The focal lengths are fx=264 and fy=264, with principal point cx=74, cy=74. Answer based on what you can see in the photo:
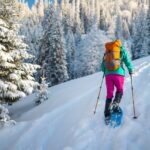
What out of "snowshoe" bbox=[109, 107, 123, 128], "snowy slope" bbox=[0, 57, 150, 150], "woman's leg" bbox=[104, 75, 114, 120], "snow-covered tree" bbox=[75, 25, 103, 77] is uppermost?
"woman's leg" bbox=[104, 75, 114, 120]

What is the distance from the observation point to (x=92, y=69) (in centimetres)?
5188

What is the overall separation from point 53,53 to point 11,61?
2295cm

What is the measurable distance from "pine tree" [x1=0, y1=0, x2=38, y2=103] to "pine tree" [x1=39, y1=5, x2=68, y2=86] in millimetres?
21074

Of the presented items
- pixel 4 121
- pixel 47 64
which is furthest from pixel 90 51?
pixel 4 121

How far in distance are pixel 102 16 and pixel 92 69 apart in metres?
98.1

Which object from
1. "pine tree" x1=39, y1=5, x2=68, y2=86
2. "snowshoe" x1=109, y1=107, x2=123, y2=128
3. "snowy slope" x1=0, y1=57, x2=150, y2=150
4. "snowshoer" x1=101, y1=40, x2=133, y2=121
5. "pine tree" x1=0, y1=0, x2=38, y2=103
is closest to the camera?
"snowy slope" x1=0, y1=57, x2=150, y2=150

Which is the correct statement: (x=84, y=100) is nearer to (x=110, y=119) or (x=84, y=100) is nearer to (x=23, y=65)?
(x=110, y=119)

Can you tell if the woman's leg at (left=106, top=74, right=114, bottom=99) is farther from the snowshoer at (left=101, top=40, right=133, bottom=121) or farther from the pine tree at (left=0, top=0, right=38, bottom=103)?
the pine tree at (left=0, top=0, right=38, bottom=103)

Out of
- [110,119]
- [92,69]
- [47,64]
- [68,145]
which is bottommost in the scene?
[92,69]

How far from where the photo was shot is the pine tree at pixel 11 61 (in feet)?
47.2

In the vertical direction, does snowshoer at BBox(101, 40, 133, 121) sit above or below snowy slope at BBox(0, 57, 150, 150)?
above

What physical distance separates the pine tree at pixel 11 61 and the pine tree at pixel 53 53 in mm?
21074

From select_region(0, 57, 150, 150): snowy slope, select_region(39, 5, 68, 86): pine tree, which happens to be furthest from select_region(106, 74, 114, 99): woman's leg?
select_region(39, 5, 68, 86): pine tree

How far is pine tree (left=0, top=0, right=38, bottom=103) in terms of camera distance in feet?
47.2
